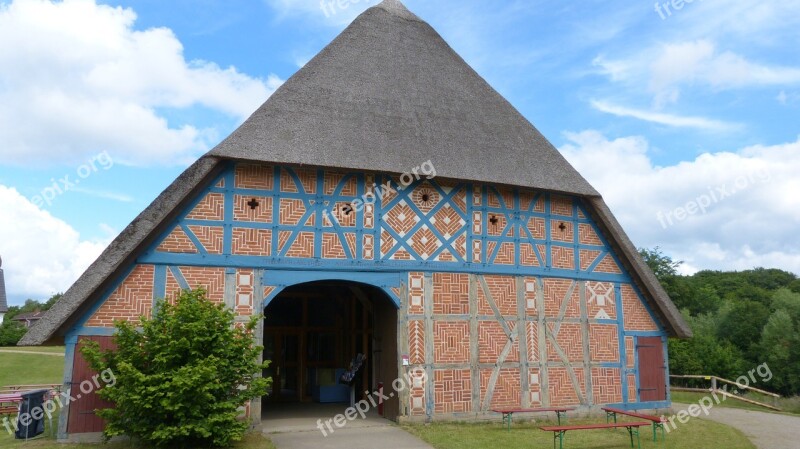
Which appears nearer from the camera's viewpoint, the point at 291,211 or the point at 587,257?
the point at 291,211

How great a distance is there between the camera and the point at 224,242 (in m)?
10.4

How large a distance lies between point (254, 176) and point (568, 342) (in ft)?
Result: 24.0

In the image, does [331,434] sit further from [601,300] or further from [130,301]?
[601,300]

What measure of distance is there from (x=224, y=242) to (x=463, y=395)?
17.6 ft

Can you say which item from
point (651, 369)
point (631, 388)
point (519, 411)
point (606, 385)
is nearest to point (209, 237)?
point (519, 411)

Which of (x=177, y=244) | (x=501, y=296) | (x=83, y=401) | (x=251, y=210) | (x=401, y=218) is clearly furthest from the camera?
(x=501, y=296)

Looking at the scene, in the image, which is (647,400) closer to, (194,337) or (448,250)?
(448,250)

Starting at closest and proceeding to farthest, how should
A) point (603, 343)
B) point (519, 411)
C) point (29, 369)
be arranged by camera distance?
point (519, 411) → point (603, 343) → point (29, 369)

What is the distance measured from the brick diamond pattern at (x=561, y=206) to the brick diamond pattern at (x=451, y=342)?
3.43 metres

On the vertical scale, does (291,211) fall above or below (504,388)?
above

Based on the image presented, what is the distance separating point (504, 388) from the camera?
1167 cm

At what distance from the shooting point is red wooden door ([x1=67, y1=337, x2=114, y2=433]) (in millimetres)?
9219

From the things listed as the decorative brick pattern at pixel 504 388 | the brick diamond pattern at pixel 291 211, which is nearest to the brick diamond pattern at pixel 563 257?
the decorative brick pattern at pixel 504 388

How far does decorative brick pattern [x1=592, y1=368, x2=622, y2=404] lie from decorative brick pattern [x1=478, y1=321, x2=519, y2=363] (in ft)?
6.64
